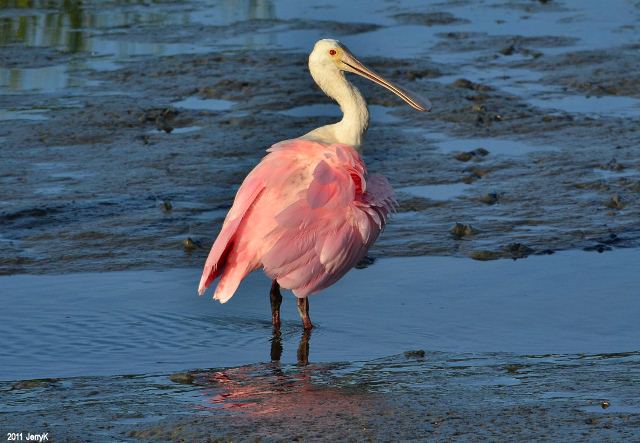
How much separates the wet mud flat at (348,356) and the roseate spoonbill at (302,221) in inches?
11.4

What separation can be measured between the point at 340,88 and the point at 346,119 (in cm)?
30

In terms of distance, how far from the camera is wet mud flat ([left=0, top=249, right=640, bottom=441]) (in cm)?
509

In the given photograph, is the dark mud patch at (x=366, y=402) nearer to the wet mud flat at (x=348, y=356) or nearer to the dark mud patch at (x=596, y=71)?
the wet mud flat at (x=348, y=356)

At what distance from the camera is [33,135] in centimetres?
1076

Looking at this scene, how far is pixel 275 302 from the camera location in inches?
278

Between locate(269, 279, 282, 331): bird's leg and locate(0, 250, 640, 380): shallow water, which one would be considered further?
locate(269, 279, 282, 331): bird's leg

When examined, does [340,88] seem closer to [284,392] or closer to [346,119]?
[346,119]

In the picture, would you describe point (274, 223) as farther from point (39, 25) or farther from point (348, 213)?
point (39, 25)

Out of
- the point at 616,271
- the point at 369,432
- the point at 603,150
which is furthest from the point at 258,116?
the point at 369,432

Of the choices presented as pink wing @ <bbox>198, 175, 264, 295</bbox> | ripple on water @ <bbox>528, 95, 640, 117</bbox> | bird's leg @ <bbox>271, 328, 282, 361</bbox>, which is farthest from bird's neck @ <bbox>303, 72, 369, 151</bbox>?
ripple on water @ <bbox>528, 95, 640, 117</bbox>

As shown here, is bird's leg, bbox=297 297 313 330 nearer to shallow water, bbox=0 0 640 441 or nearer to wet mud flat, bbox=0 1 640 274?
shallow water, bbox=0 0 640 441

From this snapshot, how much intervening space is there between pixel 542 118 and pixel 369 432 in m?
6.27

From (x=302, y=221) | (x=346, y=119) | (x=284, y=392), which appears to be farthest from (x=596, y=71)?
(x=284, y=392)

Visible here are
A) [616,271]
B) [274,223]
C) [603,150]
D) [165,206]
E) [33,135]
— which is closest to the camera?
[274,223]
